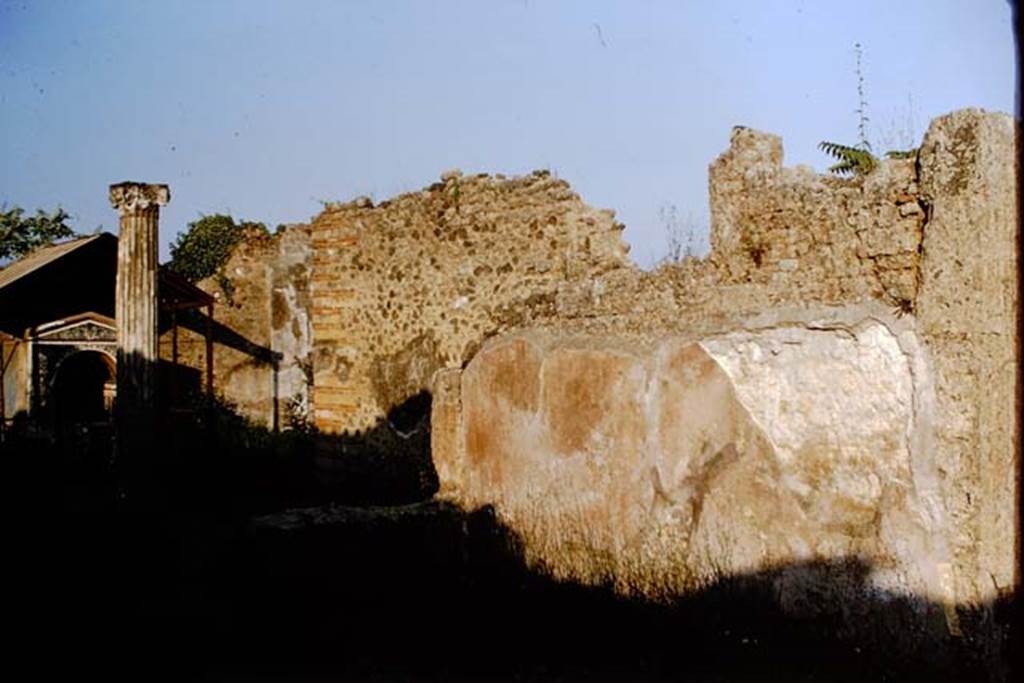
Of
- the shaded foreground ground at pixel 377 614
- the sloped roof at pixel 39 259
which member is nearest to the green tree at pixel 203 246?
the sloped roof at pixel 39 259

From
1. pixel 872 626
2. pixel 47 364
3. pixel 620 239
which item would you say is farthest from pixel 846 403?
pixel 47 364

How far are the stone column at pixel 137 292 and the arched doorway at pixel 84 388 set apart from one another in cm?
611

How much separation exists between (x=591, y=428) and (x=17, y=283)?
1262 centimetres

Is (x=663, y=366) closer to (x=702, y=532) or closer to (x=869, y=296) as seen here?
(x=702, y=532)

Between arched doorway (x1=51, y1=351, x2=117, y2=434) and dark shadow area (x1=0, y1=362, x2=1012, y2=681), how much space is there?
8446 mm

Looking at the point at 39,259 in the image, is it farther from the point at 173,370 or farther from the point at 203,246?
the point at 203,246

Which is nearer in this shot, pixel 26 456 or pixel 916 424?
pixel 916 424

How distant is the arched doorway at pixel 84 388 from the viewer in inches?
605

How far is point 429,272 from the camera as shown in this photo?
30.1 feet

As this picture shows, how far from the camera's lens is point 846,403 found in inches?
147

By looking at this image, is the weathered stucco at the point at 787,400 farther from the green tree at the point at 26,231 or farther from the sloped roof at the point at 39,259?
the green tree at the point at 26,231

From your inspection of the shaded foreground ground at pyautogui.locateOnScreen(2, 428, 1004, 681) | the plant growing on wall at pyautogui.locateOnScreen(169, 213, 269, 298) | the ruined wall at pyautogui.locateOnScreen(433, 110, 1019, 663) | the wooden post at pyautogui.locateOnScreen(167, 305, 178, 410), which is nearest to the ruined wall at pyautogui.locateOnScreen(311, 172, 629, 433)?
the ruined wall at pyautogui.locateOnScreen(433, 110, 1019, 663)

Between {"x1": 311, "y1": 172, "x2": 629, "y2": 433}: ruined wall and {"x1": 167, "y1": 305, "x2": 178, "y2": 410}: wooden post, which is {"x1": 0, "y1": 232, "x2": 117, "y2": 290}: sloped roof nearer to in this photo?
{"x1": 167, "y1": 305, "x2": 178, "y2": 410}: wooden post

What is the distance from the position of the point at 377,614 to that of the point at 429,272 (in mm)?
4620
